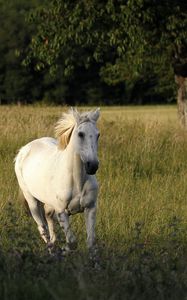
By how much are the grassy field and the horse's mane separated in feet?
2.61

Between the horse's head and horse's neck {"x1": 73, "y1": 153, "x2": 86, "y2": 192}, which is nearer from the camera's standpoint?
the horse's head

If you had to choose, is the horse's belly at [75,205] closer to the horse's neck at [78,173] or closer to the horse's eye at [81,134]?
the horse's neck at [78,173]

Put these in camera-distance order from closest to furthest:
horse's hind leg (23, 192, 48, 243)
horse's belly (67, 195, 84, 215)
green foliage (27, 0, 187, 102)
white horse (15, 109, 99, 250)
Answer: white horse (15, 109, 99, 250) < horse's belly (67, 195, 84, 215) < horse's hind leg (23, 192, 48, 243) < green foliage (27, 0, 187, 102)

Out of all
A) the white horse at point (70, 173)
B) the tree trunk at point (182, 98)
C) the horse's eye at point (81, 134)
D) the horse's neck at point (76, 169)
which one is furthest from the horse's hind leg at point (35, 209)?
the tree trunk at point (182, 98)

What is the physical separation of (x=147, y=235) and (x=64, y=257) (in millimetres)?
2697

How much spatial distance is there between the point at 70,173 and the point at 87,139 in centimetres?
52

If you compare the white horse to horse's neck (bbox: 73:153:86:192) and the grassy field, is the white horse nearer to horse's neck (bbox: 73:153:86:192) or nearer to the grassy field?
horse's neck (bbox: 73:153:86:192)

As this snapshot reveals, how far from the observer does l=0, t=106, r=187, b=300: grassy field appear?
5.07 meters

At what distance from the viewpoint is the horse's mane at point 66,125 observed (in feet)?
23.8

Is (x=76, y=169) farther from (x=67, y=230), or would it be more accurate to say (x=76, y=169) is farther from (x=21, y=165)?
(x=21, y=165)

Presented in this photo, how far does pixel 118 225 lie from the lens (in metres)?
8.56

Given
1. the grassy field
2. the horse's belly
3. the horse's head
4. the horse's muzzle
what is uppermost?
the horse's head

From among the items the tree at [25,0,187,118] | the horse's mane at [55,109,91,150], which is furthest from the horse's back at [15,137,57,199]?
the tree at [25,0,187,118]

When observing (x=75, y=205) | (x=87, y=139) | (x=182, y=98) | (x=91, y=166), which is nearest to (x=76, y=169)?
(x=75, y=205)
